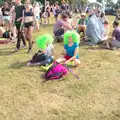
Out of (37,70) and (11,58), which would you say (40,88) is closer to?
(37,70)

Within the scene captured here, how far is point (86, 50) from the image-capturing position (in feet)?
30.5

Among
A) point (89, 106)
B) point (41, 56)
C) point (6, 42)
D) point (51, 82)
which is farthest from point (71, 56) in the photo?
point (6, 42)

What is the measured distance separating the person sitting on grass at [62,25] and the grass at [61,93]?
2.33m

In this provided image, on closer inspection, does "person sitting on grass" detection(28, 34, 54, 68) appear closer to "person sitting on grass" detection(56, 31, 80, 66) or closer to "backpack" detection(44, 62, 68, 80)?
"person sitting on grass" detection(56, 31, 80, 66)

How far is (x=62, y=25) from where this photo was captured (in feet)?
32.3

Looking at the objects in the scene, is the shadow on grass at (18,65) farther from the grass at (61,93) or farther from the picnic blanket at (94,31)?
the picnic blanket at (94,31)

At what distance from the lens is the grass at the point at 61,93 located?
178 inches

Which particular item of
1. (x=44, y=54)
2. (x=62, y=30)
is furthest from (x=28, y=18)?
(x=62, y=30)

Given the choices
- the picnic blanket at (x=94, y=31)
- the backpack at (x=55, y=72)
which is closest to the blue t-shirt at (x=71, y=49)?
the backpack at (x=55, y=72)

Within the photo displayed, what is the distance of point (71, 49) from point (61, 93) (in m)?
1.93

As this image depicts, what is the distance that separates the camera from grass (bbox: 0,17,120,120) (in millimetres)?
4516

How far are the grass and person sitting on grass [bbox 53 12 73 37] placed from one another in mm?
2334

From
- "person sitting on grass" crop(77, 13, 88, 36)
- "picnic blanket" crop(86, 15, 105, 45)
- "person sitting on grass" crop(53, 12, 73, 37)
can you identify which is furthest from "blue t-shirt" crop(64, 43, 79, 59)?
"person sitting on grass" crop(77, 13, 88, 36)

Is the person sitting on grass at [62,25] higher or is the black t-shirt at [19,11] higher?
the black t-shirt at [19,11]
